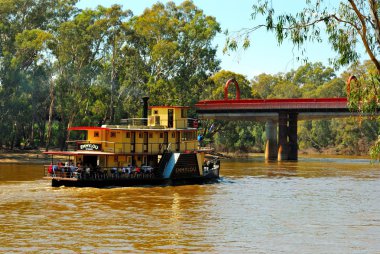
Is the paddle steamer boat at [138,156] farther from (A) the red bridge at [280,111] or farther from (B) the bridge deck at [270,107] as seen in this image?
(A) the red bridge at [280,111]

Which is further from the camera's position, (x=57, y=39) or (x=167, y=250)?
(x=57, y=39)

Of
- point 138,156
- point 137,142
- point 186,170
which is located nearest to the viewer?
point 137,142

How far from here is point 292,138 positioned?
316ft

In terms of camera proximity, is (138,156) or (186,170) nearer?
(138,156)

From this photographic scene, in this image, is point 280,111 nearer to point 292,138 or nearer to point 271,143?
point 292,138

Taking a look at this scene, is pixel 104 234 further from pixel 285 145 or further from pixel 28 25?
pixel 28 25

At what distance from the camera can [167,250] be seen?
24.4 metres

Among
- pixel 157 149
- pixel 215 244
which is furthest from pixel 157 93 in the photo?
pixel 215 244

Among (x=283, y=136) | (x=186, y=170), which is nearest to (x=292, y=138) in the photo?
(x=283, y=136)

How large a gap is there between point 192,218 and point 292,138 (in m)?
65.3

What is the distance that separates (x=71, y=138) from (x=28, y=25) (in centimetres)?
2031

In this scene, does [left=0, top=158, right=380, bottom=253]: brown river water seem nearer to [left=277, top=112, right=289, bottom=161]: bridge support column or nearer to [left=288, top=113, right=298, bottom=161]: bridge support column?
[left=288, top=113, right=298, bottom=161]: bridge support column

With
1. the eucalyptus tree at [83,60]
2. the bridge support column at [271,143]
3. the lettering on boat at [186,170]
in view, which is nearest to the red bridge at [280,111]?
the bridge support column at [271,143]

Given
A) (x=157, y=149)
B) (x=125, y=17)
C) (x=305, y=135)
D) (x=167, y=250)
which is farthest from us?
(x=305, y=135)
